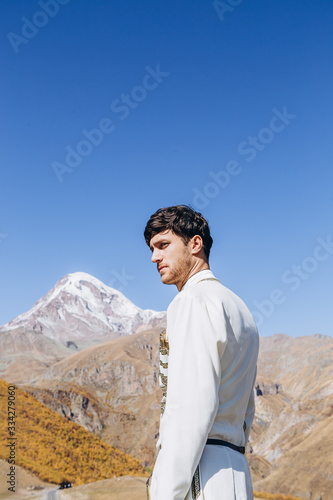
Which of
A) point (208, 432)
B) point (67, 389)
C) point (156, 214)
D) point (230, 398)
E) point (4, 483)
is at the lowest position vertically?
point (4, 483)

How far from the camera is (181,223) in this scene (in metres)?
1.97

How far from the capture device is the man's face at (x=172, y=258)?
1965mm

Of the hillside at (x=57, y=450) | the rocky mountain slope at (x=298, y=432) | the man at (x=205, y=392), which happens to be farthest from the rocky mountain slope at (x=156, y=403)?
the man at (x=205, y=392)

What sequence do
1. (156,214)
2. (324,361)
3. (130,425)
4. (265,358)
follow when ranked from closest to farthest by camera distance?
(156,214)
(130,425)
(324,361)
(265,358)

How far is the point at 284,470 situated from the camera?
80.2 feet

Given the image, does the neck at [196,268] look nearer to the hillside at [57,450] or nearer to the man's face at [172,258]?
the man's face at [172,258]

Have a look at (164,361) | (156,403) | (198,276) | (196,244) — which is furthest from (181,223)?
(156,403)

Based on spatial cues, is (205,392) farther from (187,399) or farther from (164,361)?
(164,361)

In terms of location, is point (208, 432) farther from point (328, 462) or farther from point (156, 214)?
point (328, 462)

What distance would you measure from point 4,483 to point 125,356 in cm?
7496

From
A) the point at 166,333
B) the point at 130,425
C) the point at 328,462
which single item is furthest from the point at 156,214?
the point at 130,425

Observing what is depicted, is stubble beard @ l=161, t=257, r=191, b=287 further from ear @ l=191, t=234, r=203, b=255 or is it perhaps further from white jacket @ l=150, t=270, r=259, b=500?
white jacket @ l=150, t=270, r=259, b=500

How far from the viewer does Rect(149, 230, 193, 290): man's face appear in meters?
1.96

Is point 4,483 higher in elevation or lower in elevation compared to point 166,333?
lower
